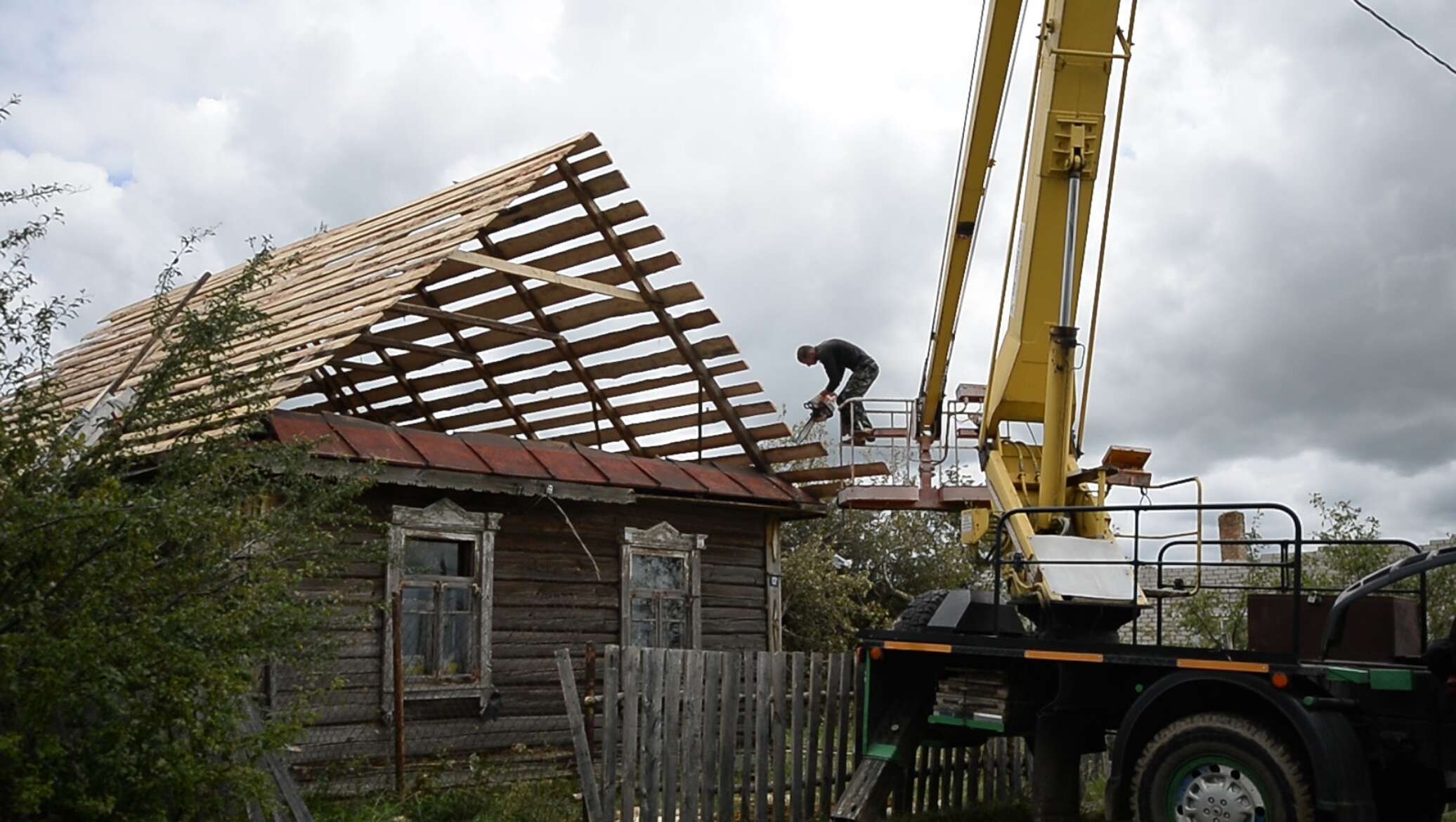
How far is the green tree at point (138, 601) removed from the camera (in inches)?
258

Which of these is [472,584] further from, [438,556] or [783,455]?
[783,455]

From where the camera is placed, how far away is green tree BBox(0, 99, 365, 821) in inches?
258

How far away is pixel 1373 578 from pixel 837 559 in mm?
17485

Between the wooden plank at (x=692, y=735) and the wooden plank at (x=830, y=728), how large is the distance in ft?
4.42

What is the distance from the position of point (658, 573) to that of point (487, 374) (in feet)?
9.34

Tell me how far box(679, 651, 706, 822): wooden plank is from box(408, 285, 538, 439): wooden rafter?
5371 millimetres

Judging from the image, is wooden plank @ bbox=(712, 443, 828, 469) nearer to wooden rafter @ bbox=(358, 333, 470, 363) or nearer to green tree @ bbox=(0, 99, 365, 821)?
wooden rafter @ bbox=(358, 333, 470, 363)

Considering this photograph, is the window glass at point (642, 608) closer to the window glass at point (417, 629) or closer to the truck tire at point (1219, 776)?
the window glass at point (417, 629)

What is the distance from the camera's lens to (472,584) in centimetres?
1303

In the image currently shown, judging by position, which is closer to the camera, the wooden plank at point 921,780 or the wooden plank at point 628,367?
the wooden plank at point 921,780

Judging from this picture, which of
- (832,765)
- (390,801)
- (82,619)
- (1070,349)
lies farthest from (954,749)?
(82,619)

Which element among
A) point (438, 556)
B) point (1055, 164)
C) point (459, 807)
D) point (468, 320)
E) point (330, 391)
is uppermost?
point (1055, 164)

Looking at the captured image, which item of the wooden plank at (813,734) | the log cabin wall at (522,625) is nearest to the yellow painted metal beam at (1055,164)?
the wooden plank at (813,734)

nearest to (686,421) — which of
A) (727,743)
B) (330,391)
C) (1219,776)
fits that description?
(330,391)
